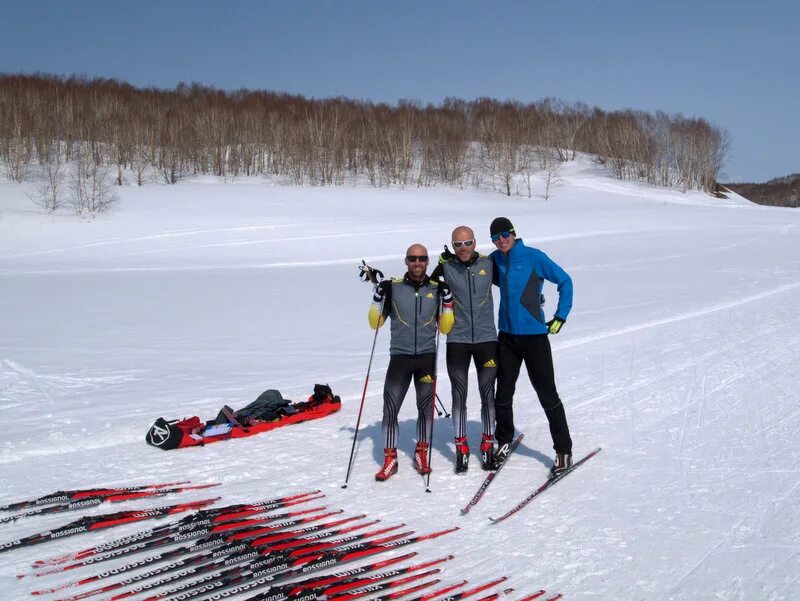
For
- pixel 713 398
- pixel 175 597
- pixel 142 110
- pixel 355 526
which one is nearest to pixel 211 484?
pixel 355 526

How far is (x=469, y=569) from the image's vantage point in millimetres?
3895

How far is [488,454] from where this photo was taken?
543 centimetres

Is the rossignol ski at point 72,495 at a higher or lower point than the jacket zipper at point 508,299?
lower

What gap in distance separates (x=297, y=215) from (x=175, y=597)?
3315cm

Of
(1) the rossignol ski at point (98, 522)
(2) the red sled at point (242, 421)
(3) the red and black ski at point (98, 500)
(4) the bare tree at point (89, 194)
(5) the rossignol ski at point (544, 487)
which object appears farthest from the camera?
(4) the bare tree at point (89, 194)

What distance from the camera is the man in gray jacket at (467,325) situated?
529cm

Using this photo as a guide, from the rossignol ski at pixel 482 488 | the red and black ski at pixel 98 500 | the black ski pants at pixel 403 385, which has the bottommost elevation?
the red and black ski at pixel 98 500

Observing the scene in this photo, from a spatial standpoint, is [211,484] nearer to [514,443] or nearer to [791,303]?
[514,443]

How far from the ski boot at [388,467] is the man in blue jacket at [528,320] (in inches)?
38.2

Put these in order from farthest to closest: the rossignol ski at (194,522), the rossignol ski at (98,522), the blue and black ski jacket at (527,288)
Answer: the blue and black ski jacket at (527,288) < the rossignol ski at (98,522) < the rossignol ski at (194,522)

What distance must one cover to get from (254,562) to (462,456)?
2004 millimetres

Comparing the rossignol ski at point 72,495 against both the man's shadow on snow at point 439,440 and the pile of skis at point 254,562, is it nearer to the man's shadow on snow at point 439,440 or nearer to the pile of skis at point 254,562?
the pile of skis at point 254,562

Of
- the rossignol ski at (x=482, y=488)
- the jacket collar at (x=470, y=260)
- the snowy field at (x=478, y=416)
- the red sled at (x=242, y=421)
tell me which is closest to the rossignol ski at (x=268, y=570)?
the snowy field at (x=478, y=416)

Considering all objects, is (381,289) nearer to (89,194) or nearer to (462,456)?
(462,456)
